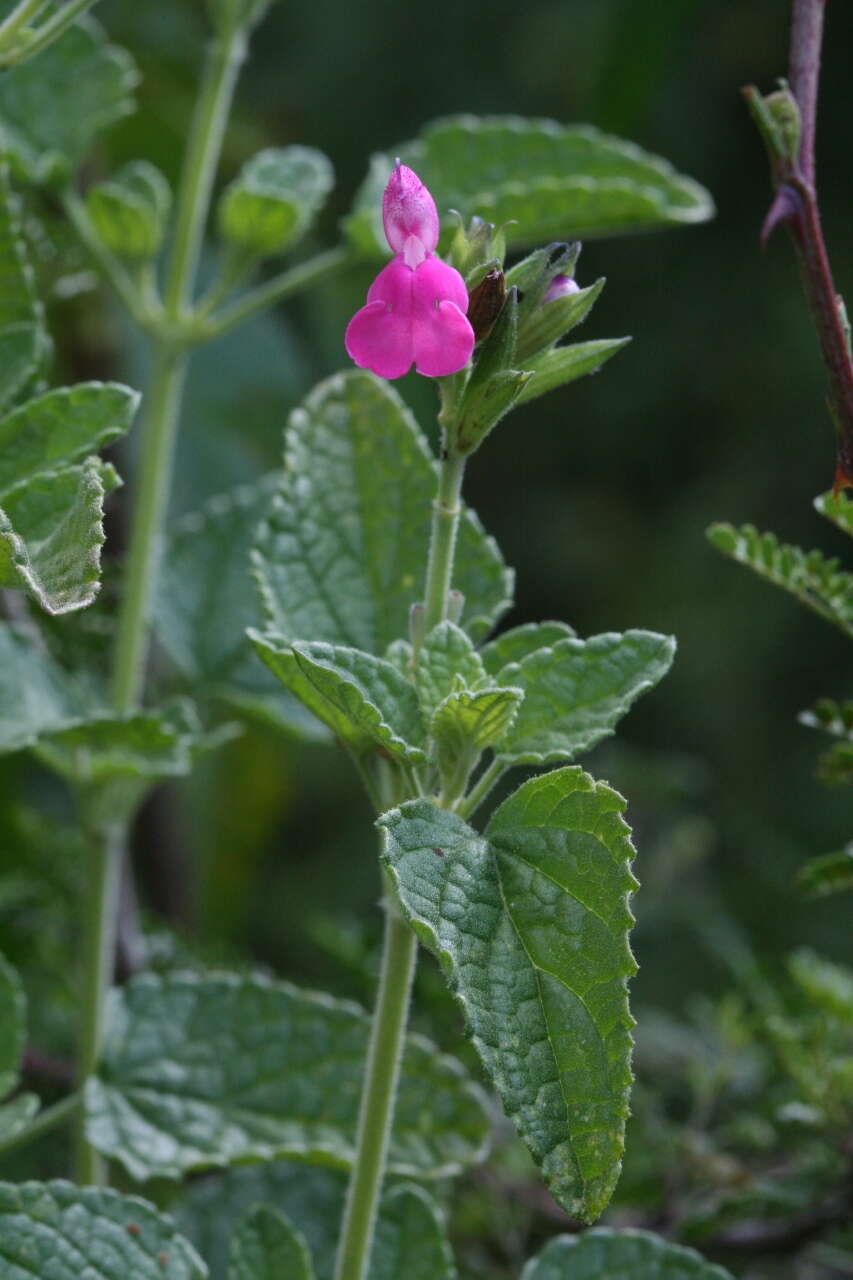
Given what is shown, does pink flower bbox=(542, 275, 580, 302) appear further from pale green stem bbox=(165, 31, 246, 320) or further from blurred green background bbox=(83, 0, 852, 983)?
blurred green background bbox=(83, 0, 852, 983)

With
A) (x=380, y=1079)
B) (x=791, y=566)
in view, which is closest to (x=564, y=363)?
(x=791, y=566)

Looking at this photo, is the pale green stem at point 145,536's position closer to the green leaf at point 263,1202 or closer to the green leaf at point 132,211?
the green leaf at point 132,211

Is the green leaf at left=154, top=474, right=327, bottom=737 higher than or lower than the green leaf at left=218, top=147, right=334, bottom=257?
lower

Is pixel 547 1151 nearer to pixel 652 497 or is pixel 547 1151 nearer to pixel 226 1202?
pixel 226 1202

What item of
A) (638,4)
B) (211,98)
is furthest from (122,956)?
(638,4)

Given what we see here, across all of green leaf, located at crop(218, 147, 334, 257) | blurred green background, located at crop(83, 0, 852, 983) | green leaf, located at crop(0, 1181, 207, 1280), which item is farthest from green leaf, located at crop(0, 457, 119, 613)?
blurred green background, located at crop(83, 0, 852, 983)

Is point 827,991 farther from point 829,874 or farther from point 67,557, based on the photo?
point 67,557
